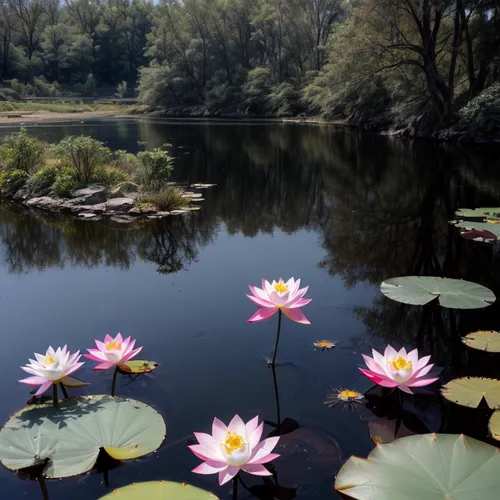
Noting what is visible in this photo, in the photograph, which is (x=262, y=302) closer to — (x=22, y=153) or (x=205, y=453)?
(x=205, y=453)

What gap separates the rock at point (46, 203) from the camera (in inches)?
434

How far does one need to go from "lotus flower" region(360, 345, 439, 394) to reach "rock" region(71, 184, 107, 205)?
8851 mm

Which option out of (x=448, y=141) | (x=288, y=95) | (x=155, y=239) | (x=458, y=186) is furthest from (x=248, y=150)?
(x=288, y=95)

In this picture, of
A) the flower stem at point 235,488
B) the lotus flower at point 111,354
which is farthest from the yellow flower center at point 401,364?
the lotus flower at point 111,354

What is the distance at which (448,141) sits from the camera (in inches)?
887

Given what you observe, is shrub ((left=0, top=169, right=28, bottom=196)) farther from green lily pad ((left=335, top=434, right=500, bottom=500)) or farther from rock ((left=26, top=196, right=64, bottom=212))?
→ green lily pad ((left=335, top=434, right=500, bottom=500))

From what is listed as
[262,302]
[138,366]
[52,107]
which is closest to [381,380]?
[262,302]

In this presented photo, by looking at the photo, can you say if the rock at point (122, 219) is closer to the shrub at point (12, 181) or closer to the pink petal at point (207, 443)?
the shrub at point (12, 181)

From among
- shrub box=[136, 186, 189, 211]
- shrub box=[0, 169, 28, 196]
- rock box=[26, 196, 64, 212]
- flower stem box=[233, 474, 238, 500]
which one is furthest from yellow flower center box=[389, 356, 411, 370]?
shrub box=[0, 169, 28, 196]

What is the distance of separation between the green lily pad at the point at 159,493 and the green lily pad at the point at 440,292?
10.3 feet

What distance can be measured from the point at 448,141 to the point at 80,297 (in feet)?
66.8

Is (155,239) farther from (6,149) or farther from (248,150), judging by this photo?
(248,150)

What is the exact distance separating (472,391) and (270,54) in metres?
48.4

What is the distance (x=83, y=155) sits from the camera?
38.1 feet
